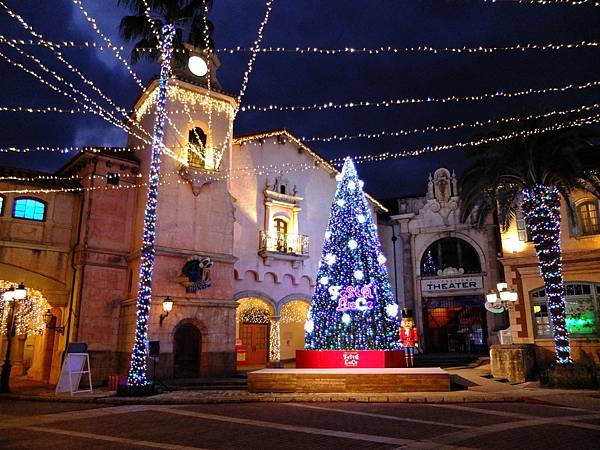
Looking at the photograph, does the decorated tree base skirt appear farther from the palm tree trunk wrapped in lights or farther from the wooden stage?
the palm tree trunk wrapped in lights

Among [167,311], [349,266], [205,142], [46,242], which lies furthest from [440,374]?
[46,242]

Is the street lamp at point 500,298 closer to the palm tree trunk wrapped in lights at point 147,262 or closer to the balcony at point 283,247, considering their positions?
the balcony at point 283,247

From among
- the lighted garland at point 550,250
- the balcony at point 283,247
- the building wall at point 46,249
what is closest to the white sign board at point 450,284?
the balcony at point 283,247

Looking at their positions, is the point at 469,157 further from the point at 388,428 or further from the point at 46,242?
the point at 46,242

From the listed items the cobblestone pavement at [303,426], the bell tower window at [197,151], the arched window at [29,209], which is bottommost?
the cobblestone pavement at [303,426]

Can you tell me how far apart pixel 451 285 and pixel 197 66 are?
1802 centimetres

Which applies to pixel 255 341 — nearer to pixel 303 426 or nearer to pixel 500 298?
pixel 500 298

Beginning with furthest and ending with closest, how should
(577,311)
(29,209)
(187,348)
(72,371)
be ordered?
(187,348)
(29,209)
(577,311)
(72,371)

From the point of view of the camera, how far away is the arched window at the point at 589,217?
1798 cm

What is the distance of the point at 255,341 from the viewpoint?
74.5 ft

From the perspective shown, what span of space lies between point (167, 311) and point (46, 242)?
605 cm

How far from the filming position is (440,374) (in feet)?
42.4

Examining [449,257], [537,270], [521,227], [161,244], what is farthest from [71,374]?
[449,257]

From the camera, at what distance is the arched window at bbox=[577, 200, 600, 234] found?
59.0ft
